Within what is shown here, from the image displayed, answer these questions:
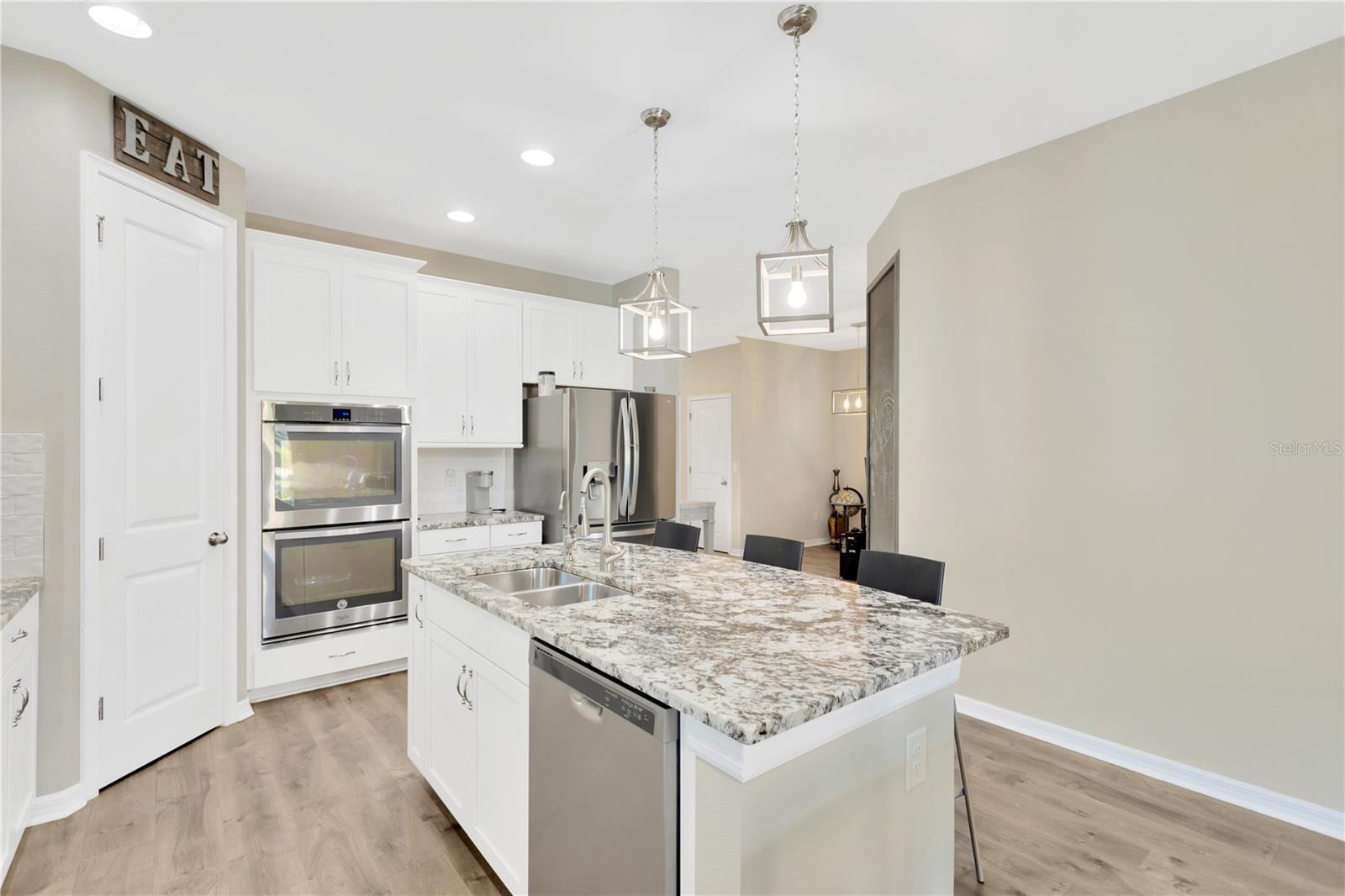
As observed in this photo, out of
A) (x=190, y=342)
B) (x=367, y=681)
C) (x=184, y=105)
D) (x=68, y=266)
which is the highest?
(x=184, y=105)

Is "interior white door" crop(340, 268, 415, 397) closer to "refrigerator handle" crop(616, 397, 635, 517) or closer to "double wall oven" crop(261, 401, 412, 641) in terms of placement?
"double wall oven" crop(261, 401, 412, 641)

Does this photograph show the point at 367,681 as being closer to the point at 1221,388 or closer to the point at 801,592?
the point at 801,592

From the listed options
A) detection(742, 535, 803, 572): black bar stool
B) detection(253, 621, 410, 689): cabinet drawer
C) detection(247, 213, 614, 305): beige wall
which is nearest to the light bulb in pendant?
detection(742, 535, 803, 572): black bar stool

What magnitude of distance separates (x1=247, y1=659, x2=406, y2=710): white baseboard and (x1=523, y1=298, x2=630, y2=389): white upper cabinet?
208cm

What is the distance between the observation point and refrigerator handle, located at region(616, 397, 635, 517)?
453cm

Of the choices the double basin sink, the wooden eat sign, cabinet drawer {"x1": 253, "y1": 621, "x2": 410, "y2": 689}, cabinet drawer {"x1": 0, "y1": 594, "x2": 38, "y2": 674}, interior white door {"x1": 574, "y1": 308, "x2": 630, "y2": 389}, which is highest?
the wooden eat sign

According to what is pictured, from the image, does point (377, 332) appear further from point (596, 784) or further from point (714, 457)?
point (714, 457)

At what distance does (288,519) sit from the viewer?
10.8 feet

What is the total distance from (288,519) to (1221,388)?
4.26 m

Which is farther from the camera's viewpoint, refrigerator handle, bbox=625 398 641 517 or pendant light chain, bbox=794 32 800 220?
refrigerator handle, bbox=625 398 641 517

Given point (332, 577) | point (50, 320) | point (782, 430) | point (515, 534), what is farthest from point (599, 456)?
point (782, 430)

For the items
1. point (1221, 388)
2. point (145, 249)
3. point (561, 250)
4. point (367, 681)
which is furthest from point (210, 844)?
point (1221, 388)

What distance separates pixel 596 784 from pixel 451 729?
0.97 metres

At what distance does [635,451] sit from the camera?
458 centimetres
